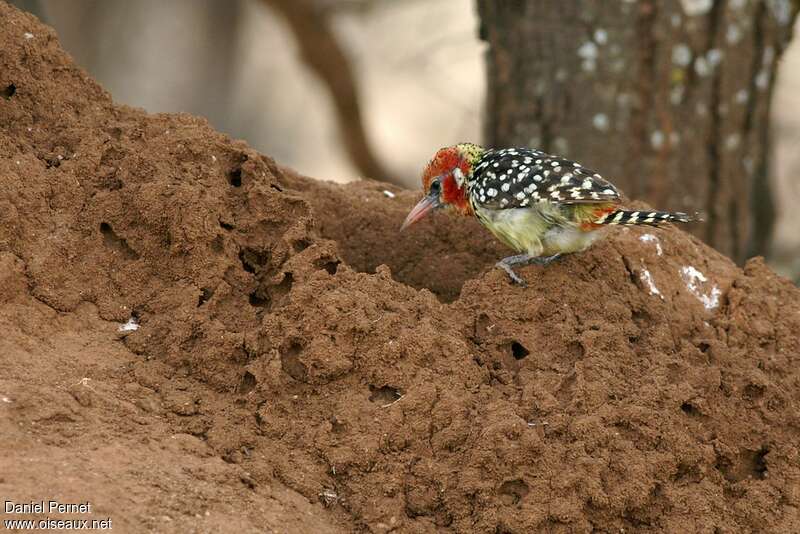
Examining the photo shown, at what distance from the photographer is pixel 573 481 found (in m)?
3.66

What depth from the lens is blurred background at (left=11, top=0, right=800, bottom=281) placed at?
38.7 ft

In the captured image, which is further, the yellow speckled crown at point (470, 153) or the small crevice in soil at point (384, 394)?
the yellow speckled crown at point (470, 153)

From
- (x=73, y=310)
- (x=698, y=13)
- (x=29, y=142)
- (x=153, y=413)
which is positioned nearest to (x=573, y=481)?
(x=153, y=413)

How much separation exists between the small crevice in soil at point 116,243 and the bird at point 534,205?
1215mm

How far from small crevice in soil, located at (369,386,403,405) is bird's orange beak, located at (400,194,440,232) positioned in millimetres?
1157

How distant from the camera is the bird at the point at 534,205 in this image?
458 centimetres

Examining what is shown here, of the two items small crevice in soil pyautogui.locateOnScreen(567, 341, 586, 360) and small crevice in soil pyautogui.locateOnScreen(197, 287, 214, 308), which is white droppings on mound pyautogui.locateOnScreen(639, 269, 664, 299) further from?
small crevice in soil pyautogui.locateOnScreen(197, 287, 214, 308)

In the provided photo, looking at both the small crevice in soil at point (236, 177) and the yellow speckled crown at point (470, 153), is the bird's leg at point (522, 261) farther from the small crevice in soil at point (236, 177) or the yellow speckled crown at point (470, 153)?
the small crevice in soil at point (236, 177)

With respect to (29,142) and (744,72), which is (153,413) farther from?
(744,72)

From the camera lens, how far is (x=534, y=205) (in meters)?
4.77

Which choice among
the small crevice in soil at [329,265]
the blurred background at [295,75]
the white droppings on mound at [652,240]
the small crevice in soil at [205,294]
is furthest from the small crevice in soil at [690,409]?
the blurred background at [295,75]

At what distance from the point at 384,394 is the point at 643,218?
4.11 feet

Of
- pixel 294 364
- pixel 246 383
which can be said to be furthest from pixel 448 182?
pixel 246 383

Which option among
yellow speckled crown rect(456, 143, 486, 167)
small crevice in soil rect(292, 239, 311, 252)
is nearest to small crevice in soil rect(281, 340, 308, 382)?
small crevice in soil rect(292, 239, 311, 252)
